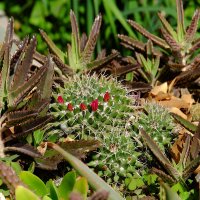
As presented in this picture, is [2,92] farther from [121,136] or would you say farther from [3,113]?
[121,136]

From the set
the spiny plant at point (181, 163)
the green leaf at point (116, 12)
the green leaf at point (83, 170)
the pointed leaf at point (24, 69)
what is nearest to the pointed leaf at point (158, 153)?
the spiny plant at point (181, 163)

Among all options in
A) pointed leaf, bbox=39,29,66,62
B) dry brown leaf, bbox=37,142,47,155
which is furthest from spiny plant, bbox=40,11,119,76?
dry brown leaf, bbox=37,142,47,155

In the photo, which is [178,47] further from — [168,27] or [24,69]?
[24,69]

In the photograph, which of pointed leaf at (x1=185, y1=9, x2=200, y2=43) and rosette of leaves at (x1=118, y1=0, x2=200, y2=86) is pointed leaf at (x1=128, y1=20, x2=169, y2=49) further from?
pointed leaf at (x1=185, y1=9, x2=200, y2=43)

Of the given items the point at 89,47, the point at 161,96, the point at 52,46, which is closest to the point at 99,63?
the point at 89,47

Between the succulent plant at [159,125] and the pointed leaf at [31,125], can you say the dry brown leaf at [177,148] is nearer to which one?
the succulent plant at [159,125]

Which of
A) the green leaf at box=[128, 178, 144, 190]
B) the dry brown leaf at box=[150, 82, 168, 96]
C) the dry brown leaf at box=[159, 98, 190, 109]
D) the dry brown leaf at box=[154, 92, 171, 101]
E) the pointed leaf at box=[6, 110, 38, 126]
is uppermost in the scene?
the pointed leaf at box=[6, 110, 38, 126]
